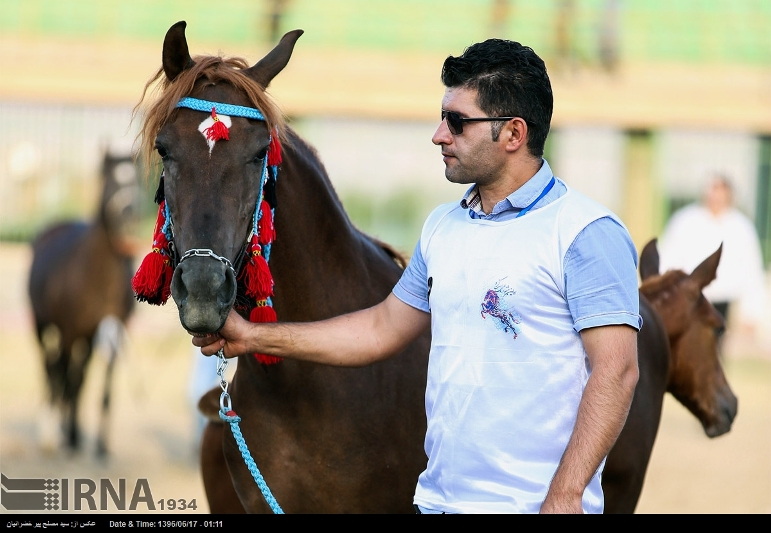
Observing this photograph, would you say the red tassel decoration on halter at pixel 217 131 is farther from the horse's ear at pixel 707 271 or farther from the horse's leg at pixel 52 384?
the horse's leg at pixel 52 384

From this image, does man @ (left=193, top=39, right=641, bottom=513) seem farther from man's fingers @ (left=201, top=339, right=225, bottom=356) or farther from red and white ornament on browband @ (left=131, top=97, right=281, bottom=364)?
red and white ornament on browband @ (left=131, top=97, right=281, bottom=364)

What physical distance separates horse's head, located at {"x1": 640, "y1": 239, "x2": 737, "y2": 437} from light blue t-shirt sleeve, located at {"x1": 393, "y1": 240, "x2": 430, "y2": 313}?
6.45 ft

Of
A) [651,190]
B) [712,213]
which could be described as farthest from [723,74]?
[712,213]

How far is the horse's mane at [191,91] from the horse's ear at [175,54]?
0.08 feet

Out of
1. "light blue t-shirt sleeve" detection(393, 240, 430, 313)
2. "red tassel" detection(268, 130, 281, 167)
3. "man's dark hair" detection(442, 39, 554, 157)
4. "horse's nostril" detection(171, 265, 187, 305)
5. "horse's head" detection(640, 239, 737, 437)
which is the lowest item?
"horse's head" detection(640, 239, 737, 437)

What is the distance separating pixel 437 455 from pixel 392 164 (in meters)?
14.1

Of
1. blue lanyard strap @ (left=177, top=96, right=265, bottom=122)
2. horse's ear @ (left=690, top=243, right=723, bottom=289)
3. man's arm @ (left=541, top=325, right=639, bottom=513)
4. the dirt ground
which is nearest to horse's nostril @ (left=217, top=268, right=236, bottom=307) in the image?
blue lanyard strap @ (left=177, top=96, right=265, bottom=122)

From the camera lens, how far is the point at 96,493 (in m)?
6.04

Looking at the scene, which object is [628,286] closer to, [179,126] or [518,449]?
[518,449]

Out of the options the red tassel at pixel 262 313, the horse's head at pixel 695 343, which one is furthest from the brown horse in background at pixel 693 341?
the red tassel at pixel 262 313

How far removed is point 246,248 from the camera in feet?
8.11

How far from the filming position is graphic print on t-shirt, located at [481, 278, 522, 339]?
7.04 feet

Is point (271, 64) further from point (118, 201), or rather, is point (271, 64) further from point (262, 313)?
point (118, 201)

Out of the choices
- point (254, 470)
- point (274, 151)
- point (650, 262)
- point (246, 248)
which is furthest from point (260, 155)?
point (650, 262)
